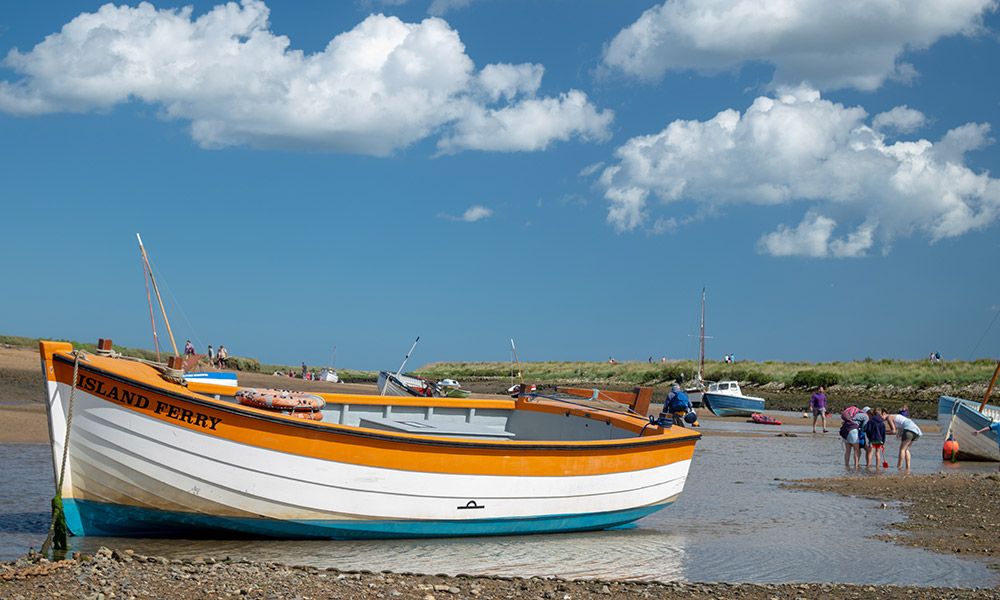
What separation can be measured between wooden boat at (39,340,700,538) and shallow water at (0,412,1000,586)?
261 millimetres

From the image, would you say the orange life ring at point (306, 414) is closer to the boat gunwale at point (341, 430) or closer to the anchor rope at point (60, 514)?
the boat gunwale at point (341, 430)

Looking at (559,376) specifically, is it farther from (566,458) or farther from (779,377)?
(566,458)

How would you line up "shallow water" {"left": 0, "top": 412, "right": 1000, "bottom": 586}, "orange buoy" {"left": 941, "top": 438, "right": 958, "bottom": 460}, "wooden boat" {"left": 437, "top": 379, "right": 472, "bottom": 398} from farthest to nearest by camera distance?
1. "orange buoy" {"left": 941, "top": 438, "right": 958, "bottom": 460}
2. "wooden boat" {"left": 437, "top": 379, "right": 472, "bottom": 398}
3. "shallow water" {"left": 0, "top": 412, "right": 1000, "bottom": 586}

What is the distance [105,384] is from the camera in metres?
8.74

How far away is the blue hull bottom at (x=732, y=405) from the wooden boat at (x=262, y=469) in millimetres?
32385

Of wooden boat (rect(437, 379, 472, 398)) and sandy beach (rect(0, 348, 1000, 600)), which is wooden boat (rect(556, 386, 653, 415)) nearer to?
wooden boat (rect(437, 379, 472, 398))

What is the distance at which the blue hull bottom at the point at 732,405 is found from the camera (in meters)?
41.4

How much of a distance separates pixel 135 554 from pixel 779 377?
182ft

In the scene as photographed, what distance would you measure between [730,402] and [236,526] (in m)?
35.5

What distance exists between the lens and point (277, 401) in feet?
31.1

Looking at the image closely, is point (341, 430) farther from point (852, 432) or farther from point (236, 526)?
point (852, 432)

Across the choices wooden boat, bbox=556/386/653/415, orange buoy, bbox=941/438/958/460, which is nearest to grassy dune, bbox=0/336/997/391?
orange buoy, bbox=941/438/958/460

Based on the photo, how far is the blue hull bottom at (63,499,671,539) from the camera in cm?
909

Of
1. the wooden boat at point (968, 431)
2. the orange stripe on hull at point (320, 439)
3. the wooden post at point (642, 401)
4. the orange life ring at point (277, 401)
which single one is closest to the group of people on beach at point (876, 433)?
the wooden boat at point (968, 431)
